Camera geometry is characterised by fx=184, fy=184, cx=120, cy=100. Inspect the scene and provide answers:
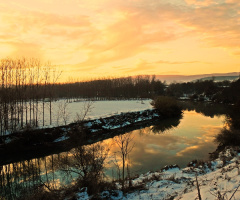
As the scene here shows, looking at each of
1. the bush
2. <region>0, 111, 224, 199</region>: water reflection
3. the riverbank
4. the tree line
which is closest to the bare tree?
<region>0, 111, 224, 199</region>: water reflection

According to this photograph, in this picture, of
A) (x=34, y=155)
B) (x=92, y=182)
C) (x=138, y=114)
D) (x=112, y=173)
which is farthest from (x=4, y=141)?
(x=138, y=114)

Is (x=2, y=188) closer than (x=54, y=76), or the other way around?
(x=2, y=188)

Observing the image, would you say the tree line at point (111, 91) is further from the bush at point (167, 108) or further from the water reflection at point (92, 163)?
the water reflection at point (92, 163)

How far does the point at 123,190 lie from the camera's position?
685 cm

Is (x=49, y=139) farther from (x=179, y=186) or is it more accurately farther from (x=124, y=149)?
(x=179, y=186)

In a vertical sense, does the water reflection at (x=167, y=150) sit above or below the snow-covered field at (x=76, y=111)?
below

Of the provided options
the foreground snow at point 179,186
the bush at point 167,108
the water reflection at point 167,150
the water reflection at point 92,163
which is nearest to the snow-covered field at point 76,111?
the bush at point 167,108

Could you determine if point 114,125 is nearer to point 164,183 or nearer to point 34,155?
point 34,155

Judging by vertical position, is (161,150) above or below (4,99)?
below

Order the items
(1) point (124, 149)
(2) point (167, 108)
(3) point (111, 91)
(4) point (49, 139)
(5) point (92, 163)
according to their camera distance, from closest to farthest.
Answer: (5) point (92, 163)
(1) point (124, 149)
(4) point (49, 139)
(2) point (167, 108)
(3) point (111, 91)

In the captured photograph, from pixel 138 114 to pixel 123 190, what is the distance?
24523 millimetres

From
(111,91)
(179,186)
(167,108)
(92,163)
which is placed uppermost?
(111,91)

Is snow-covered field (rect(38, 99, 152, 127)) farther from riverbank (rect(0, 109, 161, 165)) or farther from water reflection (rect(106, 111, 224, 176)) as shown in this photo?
water reflection (rect(106, 111, 224, 176))

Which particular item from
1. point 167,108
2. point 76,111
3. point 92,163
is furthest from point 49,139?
point 167,108
